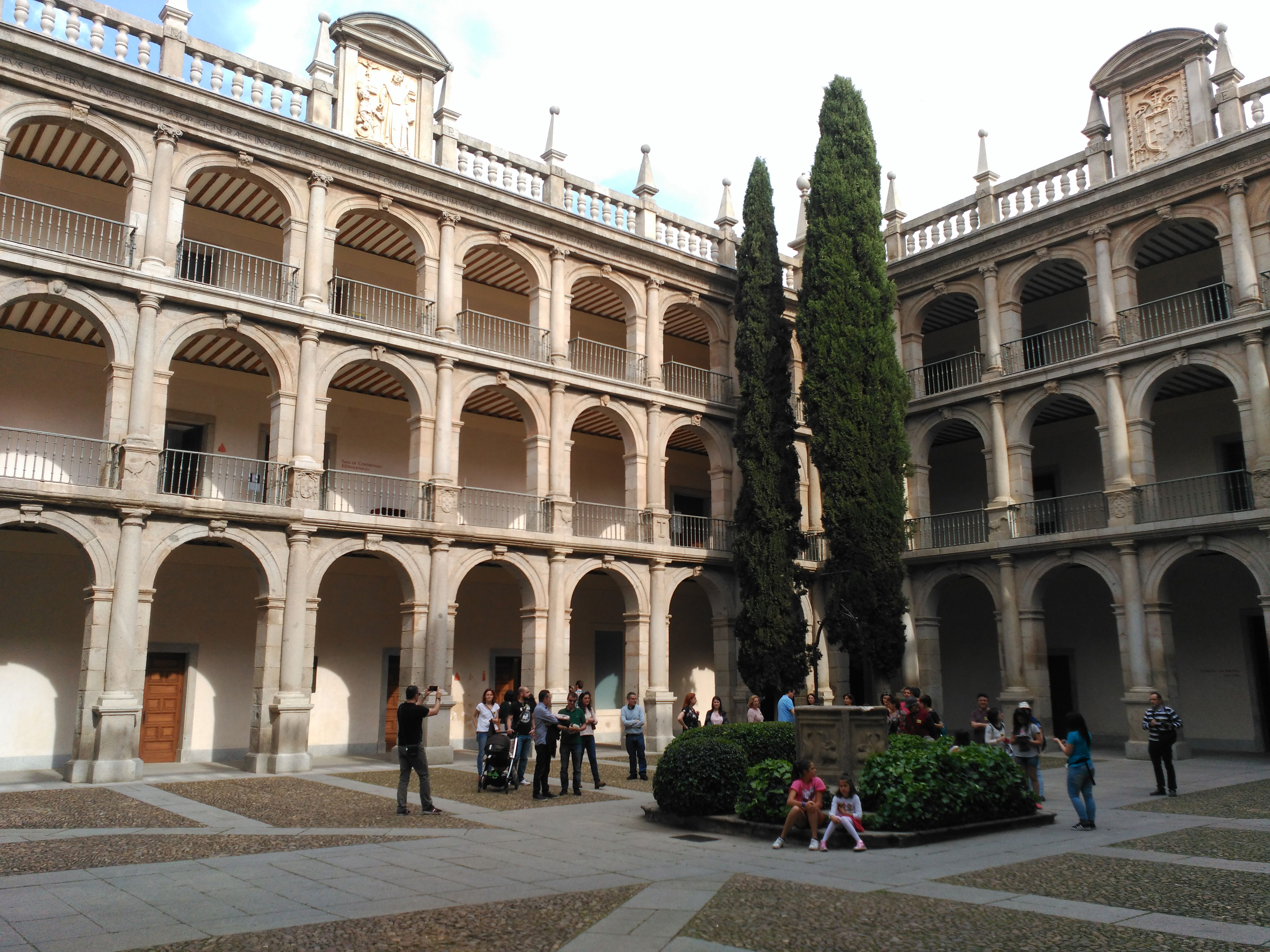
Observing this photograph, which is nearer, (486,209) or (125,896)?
(125,896)

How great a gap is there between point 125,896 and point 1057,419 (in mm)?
24698

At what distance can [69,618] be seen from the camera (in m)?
18.3

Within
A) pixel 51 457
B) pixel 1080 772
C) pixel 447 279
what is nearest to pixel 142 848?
pixel 1080 772

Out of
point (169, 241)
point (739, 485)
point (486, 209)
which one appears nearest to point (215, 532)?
point (169, 241)

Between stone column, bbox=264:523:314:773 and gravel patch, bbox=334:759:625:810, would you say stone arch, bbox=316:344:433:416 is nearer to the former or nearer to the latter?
stone column, bbox=264:523:314:773

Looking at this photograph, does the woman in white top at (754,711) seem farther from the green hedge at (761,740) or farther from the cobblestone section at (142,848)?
the cobblestone section at (142,848)

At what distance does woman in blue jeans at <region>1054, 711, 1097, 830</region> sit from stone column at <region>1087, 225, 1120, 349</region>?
47.4 ft

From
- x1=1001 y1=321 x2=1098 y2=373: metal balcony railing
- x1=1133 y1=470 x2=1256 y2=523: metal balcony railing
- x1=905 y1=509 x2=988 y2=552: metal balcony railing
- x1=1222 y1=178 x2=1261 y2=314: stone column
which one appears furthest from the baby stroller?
x1=1222 y1=178 x2=1261 y2=314: stone column

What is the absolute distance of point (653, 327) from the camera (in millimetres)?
25250

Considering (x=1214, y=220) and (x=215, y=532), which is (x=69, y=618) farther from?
(x=1214, y=220)

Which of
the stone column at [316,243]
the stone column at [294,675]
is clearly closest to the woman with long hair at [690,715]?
the stone column at [294,675]

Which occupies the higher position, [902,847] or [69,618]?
[69,618]

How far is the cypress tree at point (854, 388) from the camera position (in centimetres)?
2298

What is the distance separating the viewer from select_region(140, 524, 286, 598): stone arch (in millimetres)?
17109
